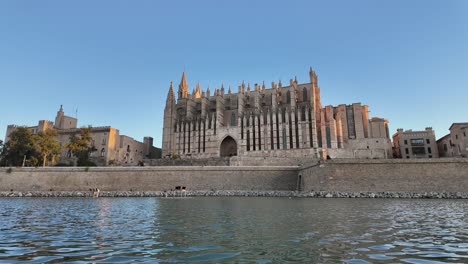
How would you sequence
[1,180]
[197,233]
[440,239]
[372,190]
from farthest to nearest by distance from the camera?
[1,180], [372,190], [197,233], [440,239]

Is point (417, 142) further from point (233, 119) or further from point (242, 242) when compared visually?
point (242, 242)

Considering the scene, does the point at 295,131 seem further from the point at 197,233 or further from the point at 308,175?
the point at 197,233

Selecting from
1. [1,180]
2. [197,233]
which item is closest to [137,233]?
[197,233]

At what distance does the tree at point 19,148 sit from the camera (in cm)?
4406

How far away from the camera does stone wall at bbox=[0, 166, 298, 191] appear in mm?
34688

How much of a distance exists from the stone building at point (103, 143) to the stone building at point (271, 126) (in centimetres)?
658

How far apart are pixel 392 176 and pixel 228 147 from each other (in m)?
38.7

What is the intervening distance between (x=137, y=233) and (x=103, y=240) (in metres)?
1.25

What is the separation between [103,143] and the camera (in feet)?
183

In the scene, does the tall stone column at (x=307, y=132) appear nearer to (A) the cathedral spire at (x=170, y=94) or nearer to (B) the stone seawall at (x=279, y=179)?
(B) the stone seawall at (x=279, y=179)

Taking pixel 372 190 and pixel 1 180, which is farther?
pixel 1 180

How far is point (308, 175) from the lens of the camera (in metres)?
31.6

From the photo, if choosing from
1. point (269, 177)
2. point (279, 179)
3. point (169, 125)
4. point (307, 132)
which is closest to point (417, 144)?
point (307, 132)

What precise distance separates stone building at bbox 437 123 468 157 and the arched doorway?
36.8 meters
